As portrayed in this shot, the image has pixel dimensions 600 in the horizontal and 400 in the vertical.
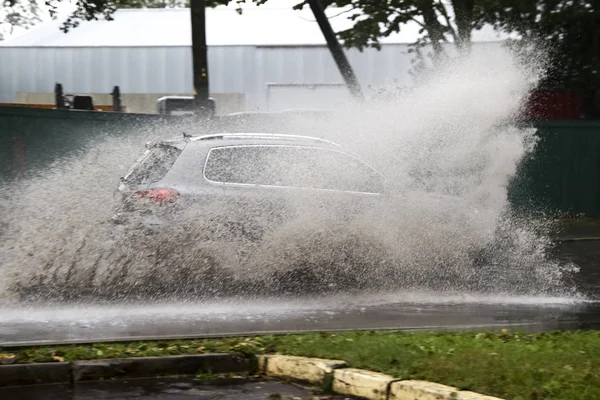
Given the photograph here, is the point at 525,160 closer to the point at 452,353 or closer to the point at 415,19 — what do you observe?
the point at 415,19

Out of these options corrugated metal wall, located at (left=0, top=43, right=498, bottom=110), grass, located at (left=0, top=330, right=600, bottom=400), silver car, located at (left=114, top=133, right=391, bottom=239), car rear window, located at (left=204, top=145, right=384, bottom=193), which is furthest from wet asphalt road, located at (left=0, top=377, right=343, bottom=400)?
corrugated metal wall, located at (left=0, top=43, right=498, bottom=110)

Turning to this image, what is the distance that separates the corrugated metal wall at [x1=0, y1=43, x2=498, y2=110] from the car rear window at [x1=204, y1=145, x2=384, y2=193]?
18.1 meters

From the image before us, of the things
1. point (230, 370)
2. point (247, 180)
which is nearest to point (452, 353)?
point (230, 370)

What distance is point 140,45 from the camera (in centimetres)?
3169

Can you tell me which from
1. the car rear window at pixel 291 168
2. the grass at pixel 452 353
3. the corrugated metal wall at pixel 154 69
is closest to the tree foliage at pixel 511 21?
the corrugated metal wall at pixel 154 69

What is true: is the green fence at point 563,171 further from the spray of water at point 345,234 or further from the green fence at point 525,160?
the spray of water at point 345,234

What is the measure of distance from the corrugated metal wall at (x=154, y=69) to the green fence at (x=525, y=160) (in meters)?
9.71

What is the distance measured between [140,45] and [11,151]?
13.5 meters

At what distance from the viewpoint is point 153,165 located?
11.7 metres

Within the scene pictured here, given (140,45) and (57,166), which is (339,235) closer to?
(57,166)

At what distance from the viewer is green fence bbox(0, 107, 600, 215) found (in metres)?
18.9

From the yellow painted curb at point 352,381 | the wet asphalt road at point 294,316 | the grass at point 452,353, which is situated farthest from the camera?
the wet asphalt road at point 294,316

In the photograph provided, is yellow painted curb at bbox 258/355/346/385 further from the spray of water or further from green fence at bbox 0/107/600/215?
green fence at bbox 0/107/600/215

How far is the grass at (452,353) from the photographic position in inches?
248
